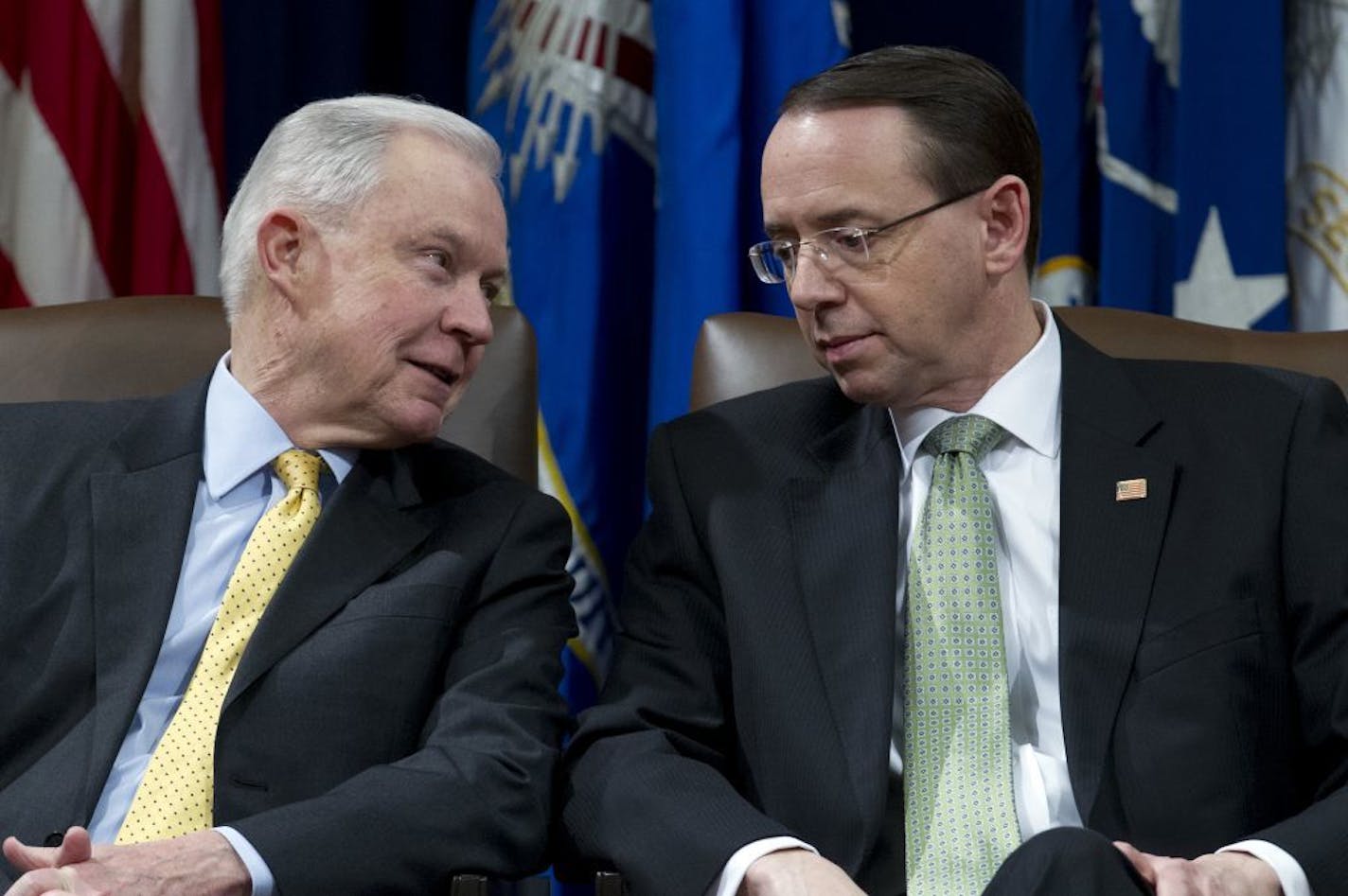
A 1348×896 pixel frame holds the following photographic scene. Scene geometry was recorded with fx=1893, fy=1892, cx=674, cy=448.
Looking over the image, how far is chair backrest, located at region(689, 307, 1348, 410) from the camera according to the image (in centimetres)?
271

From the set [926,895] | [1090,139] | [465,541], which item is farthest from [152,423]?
[1090,139]

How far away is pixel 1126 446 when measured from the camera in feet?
7.73

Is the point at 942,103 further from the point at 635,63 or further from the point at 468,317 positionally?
the point at 635,63

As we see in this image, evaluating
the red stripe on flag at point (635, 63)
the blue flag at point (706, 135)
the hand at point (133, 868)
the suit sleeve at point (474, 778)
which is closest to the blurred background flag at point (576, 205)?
the red stripe on flag at point (635, 63)

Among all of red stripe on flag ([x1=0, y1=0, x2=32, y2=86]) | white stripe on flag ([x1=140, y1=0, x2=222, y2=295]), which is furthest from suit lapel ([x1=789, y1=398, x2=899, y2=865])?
red stripe on flag ([x1=0, y1=0, x2=32, y2=86])

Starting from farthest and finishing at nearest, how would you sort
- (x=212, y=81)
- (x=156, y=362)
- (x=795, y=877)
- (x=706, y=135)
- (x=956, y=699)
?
(x=212, y=81) < (x=706, y=135) < (x=156, y=362) < (x=956, y=699) < (x=795, y=877)

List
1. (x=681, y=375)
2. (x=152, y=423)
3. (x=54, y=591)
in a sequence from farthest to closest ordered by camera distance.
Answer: (x=681, y=375)
(x=152, y=423)
(x=54, y=591)

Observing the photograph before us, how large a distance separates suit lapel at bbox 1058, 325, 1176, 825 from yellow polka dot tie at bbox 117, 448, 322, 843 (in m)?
0.94

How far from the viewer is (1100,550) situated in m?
2.29

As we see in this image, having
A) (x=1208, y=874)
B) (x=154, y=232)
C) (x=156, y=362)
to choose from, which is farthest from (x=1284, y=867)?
(x=154, y=232)

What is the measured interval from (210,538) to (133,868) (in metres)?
0.53

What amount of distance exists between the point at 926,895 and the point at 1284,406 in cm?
77

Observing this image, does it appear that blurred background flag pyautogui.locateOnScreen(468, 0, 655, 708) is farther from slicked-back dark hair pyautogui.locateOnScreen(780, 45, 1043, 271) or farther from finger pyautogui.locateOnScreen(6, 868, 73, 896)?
finger pyautogui.locateOnScreen(6, 868, 73, 896)

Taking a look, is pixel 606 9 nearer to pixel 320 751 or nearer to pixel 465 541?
pixel 465 541
